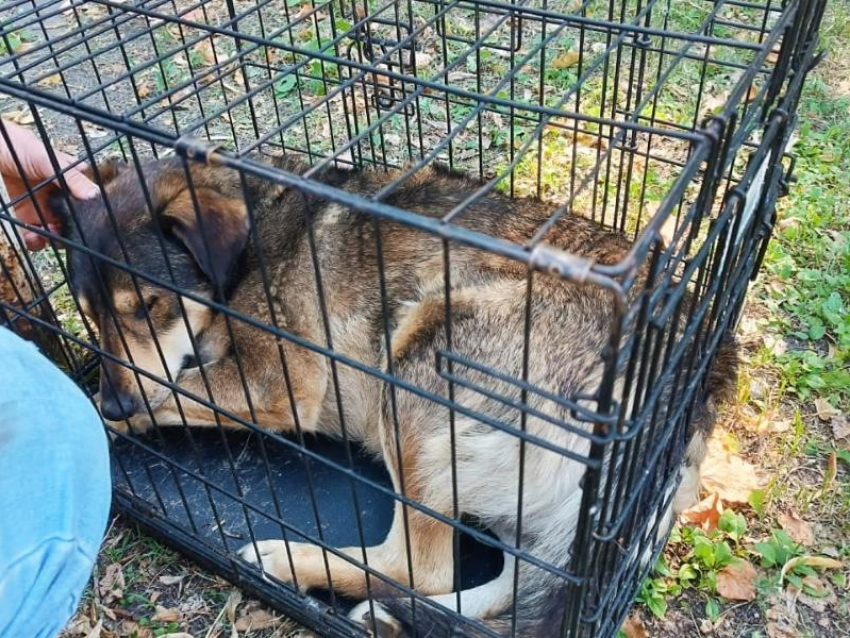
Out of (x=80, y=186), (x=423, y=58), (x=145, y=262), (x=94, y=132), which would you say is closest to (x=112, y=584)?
(x=145, y=262)

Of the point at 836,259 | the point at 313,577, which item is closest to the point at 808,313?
the point at 836,259

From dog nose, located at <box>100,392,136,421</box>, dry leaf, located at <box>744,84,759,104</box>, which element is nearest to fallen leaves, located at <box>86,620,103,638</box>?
dog nose, located at <box>100,392,136,421</box>

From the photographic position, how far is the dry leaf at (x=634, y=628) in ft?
7.68

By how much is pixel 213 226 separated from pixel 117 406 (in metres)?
0.72

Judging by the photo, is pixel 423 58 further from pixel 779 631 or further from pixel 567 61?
pixel 779 631

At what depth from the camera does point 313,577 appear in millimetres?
2428

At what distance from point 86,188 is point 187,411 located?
2.78 ft

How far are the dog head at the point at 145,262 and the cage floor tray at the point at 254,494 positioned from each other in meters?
0.26

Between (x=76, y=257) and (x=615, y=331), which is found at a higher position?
(x=615, y=331)

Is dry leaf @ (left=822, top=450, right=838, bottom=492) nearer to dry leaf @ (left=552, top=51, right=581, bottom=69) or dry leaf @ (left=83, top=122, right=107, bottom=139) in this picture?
dry leaf @ (left=552, top=51, right=581, bottom=69)

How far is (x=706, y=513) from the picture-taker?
2607 mm

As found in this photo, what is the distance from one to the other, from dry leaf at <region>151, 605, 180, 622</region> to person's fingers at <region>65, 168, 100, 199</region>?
4.26 feet

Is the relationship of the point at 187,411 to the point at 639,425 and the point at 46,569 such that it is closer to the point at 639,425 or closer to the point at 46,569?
the point at 46,569

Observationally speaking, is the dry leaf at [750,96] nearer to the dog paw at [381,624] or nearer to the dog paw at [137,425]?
the dog paw at [381,624]
